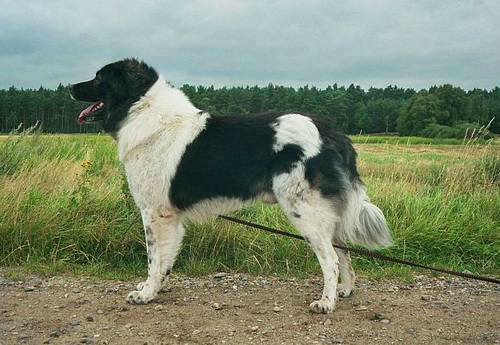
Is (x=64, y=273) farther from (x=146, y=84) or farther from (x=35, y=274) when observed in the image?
(x=146, y=84)

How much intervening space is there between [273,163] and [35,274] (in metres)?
2.91

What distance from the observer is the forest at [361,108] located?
12.2m

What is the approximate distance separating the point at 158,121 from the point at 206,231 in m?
1.77

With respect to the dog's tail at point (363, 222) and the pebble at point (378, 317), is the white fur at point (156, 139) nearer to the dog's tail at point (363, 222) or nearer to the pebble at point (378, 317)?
the dog's tail at point (363, 222)

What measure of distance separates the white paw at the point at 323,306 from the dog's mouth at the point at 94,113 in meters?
2.61

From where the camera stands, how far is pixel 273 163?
423 cm

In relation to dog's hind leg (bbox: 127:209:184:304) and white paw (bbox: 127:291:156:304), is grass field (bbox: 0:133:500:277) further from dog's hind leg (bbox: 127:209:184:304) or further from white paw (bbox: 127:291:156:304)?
white paw (bbox: 127:291:156:304)

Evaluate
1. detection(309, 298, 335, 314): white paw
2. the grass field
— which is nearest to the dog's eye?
the grass field

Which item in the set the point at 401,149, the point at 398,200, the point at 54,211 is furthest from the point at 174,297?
the point at 401,149

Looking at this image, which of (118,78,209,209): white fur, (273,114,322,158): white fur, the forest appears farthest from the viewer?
the forest

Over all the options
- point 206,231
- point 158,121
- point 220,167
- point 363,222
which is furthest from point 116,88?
point 363,222

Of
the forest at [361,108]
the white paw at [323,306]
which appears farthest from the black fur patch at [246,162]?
the forest at [361,108]

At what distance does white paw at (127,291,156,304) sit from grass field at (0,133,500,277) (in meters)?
1.02

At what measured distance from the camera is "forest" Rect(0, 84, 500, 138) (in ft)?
40.1
